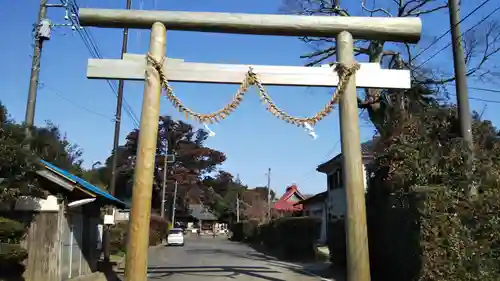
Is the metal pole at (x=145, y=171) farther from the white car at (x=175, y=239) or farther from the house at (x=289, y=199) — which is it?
the house at (x=289, y=199)

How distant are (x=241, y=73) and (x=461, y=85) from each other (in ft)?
16.6

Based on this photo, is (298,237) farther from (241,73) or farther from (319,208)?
(241,73)

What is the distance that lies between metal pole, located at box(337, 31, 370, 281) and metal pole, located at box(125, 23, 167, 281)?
3675mm

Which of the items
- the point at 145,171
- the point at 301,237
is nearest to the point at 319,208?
the point at 301,237

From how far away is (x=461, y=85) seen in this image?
37.1 ft

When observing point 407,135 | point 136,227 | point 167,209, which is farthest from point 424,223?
point 167,209

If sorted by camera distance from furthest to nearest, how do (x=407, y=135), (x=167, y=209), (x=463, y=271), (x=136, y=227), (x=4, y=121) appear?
(x=167, y=209), (x=407, y=135), (x=4, y=121), (x=463, y=271), (x=136, y=227)

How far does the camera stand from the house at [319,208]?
37781mm

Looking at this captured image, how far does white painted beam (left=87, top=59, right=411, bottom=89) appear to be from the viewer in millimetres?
9953

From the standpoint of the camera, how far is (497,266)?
962 centimetres

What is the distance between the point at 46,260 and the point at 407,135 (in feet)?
29.8

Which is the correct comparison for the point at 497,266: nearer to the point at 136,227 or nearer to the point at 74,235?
the point at 136,227

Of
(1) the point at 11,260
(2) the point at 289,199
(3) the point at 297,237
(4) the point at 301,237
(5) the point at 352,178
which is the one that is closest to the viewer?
(5) the point at 352,178

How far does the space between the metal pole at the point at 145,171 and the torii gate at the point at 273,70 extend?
2 cm
